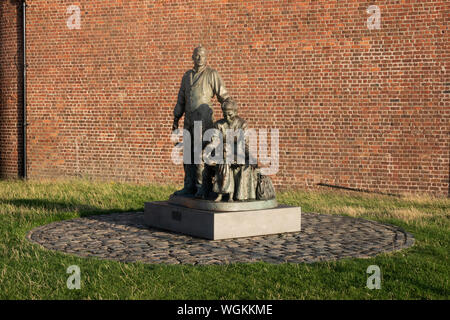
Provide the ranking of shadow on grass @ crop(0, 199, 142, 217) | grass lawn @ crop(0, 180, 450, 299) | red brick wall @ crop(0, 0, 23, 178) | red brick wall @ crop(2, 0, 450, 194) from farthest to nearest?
red brick wall @ crop(0, 0, 23, 178)
red brick wall @ crop(2, 0, 450, 194)
shadow on grass @ crop(0, 199, 142, 217)
grass lawn @ crop(0, 180, 450, 299)

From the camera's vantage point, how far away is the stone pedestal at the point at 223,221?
22.7 ft

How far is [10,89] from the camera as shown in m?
14.3

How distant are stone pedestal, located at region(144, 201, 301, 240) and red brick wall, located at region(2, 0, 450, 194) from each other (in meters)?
4.44

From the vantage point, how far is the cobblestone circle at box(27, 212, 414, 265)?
19.8 ft

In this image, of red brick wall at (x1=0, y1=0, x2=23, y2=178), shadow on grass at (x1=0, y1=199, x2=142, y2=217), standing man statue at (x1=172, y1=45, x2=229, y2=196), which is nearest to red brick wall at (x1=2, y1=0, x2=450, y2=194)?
red brick wall at (x1=0, y1=0, x2=23, y2=178)

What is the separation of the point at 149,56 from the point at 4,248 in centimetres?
753

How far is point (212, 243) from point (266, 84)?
6058 mm

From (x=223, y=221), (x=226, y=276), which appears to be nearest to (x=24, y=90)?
(x=223, y=221)

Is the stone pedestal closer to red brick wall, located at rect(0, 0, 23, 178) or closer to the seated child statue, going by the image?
the seated child statue

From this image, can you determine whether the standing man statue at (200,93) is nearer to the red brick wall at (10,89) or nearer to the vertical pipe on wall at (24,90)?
the vertical pipe on wall at (24,90)

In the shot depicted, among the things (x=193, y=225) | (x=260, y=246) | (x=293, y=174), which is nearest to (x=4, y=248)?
(x=193, y=225)

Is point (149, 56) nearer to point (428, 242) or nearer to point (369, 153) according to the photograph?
point (369, 153)

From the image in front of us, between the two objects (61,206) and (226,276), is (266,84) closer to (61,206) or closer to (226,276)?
(61,206)

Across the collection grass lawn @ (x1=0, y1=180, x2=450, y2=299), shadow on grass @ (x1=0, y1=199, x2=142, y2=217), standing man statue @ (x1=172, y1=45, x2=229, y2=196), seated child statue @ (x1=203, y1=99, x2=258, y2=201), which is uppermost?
standing man statue @ (x1=172, y1=45, x2=229, y2=196)
